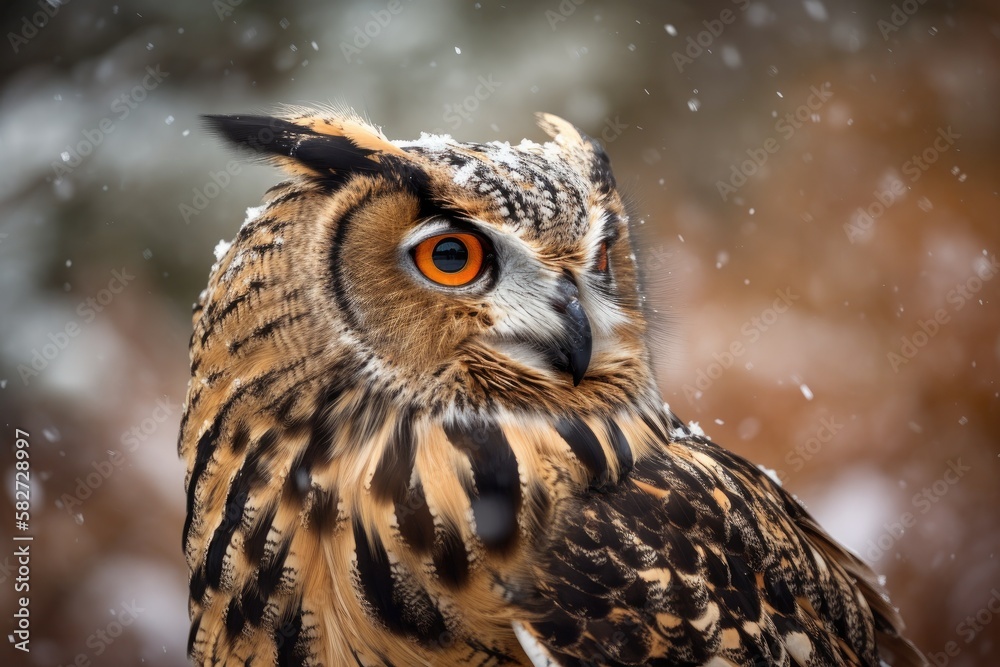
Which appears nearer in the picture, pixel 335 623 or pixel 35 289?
pixel 335 623

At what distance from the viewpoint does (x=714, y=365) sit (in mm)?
2080

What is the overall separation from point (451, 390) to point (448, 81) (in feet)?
4.23

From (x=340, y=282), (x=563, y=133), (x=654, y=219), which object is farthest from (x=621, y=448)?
(x=654, y=219)

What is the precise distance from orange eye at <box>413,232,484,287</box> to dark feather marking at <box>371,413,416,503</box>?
0.60 feet

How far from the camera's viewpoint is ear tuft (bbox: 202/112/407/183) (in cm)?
92

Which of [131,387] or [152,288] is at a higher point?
[152,288]

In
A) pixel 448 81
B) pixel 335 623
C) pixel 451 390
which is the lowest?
pixel 335 623

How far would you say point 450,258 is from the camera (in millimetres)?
897

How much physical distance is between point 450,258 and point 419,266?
4 cm

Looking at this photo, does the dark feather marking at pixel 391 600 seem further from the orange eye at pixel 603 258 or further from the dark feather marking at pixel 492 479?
the orange eye at pixel 603 258

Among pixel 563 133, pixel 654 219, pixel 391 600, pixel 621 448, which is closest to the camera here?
pixel 391 600

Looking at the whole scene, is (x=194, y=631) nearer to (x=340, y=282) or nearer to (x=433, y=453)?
(x=433, y=453)

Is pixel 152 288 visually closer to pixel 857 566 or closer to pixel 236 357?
pixel 236 357

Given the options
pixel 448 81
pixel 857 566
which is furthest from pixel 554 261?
pixel 448 81
